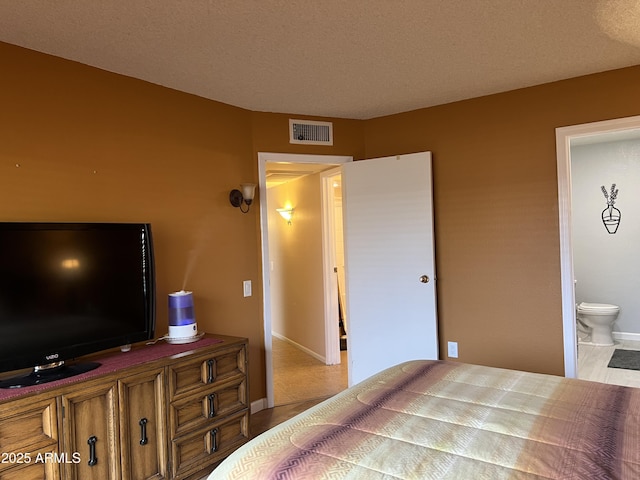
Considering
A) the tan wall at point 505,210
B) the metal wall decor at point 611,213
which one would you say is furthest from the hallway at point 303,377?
the metal wall decor at point 611,213

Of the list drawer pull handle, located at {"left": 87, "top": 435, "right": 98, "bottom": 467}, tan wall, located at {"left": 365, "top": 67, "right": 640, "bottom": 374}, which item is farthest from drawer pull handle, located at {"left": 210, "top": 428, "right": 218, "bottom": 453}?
tan wall, located at {"left": 365, "top": 67, "right": 640, "bottom": 374}

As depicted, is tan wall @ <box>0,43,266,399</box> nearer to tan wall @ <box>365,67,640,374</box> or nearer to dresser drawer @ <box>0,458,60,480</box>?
dresser drawer @ <box>0,458,60,480</box>

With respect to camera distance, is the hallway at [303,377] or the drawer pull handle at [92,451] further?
the hallway at [303,377]

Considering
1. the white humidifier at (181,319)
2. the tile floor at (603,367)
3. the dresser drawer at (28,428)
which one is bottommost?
the tile floor at (603,367)

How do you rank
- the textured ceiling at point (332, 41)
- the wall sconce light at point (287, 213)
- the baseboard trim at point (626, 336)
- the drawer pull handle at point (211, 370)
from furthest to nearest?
the wall sconce light at point (287, 213), the baseboard trim at point (626, 336), the drawer pull handle at point (211, 370), the textured ceiling at point (332, 41)

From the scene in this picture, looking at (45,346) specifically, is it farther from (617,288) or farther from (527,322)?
(617,288)

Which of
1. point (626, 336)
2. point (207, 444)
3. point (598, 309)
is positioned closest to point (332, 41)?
point (207, 444)

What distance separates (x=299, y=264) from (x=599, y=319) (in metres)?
3.45

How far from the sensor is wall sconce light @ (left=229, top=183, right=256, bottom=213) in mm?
3326

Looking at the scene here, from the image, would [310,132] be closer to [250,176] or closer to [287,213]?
[250,176]

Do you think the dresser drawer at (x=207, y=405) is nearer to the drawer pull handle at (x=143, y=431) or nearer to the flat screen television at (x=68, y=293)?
the drawer pull handle at (x=143, y=431)

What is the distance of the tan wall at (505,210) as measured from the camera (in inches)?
123

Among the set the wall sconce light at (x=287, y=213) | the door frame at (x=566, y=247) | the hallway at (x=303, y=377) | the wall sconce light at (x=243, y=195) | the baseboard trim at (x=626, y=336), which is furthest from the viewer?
the wall sconce light at (x=287, y=213)

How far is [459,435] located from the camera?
1369 mm
